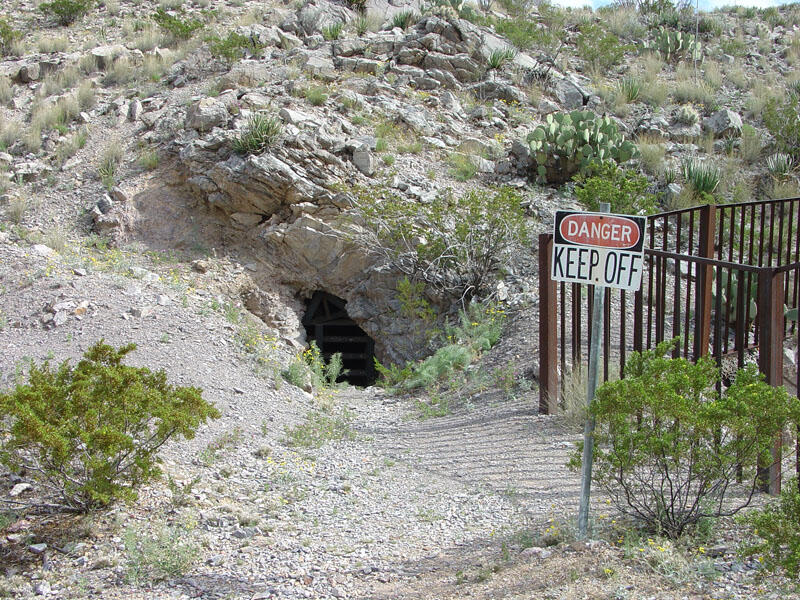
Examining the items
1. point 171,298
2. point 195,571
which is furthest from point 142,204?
point 195,571

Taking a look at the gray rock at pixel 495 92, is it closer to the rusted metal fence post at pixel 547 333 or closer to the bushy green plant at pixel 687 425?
the rusted metal fence post at pixel 547 333

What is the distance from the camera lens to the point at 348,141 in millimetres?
11117

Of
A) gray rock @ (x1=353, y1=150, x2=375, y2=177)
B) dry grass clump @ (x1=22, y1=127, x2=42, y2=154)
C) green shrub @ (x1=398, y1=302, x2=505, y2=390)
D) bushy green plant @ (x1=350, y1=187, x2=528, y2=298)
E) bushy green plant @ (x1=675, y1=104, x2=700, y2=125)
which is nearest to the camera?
green shrub @ (x1=398, y1=302, x2=505, y2=390)

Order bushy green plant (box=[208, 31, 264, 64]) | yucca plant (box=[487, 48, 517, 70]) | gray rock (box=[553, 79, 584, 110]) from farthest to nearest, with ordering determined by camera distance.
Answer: yucca plant (box=[487, 48, 517, 70]) < gray rock (box=[553, 79, 584, 110]) < bushy green plant (box=[208, 31, 264, 64])

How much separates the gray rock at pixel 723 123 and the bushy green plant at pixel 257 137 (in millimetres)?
9052

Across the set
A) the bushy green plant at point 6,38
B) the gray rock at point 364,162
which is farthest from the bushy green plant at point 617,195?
the bushy green plant at point 6,38

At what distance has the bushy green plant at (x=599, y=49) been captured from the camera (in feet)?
56.7

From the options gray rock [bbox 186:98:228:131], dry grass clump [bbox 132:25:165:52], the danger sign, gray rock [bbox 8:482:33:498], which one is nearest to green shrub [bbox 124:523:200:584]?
gray rock [bbox 8:482:33:498]

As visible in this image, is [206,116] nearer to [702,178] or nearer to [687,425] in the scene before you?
[702,178]

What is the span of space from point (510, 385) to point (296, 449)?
2.25 metres

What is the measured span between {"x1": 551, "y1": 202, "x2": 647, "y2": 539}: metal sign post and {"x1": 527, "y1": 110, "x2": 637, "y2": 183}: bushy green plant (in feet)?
26.8

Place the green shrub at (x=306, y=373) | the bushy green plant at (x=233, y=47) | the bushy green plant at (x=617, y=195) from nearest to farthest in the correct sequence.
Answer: the green shrub at (x=306, y=373) → the bushy green plant at (x=617, y=195) → the bushy green plant at (x=233, y=47)

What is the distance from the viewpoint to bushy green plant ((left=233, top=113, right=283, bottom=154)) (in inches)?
408

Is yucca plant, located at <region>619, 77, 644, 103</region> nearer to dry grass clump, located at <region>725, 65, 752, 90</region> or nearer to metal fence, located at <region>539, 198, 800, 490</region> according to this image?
dry grass clump, located at <region>725, 65, 752, 90</region>
